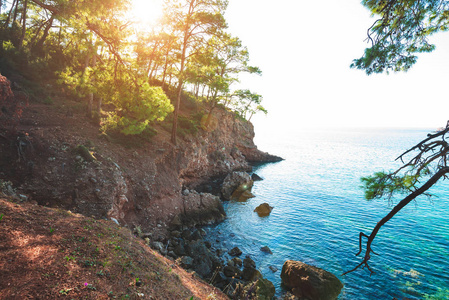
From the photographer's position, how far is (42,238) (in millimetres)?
6492

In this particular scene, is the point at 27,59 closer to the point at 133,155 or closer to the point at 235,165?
the point at 133,155

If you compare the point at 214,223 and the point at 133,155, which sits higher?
the point at 133,155

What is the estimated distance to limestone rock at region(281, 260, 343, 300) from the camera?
37.2ft

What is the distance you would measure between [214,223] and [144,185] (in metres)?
7.28

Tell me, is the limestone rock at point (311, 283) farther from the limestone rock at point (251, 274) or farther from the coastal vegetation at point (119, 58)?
the coastal vegetation at point (119, 58)

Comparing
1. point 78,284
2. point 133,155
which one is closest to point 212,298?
point 78,284

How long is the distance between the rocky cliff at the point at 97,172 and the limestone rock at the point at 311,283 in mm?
8822

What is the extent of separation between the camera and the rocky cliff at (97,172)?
11961 millimetres

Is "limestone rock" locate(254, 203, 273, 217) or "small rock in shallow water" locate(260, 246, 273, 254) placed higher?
"limestone rock" locate(254, 203, 273, 217)

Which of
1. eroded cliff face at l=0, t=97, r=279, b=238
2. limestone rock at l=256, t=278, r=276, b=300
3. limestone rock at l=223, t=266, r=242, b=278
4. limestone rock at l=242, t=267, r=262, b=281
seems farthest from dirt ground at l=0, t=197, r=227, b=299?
limestone rock at l=242, t=267, r=262, b=281

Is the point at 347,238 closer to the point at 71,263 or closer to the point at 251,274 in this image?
the point at 251,274

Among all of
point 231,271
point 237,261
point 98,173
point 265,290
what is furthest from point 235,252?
point 98,173

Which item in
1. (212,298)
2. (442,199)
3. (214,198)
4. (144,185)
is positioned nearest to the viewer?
(212,298)

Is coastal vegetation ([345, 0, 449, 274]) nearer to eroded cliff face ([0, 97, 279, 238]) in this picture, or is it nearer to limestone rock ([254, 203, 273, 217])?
eroded cliff face ([0, 97, 279, 238])
